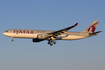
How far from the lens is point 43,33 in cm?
5684

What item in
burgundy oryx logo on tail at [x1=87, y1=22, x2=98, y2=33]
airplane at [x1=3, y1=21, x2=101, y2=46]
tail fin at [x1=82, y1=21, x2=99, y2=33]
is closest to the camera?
airplane at [x1=3, y1=21, x2=101, y2=46]

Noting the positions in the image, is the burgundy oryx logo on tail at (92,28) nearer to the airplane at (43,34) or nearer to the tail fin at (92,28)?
the tail fin at (92,28)

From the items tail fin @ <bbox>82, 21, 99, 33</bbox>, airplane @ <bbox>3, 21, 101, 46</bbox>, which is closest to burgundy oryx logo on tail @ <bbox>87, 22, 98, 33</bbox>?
tail fin @ <bbox>82, 21, 99, 33</bbox>

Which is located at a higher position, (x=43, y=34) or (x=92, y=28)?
(x=92, y=28)

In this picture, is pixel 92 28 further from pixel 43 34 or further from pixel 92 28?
pixel 43 34

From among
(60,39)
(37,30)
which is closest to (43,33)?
(37,30)

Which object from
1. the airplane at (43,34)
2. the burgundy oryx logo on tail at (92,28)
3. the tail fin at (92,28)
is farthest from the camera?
the burgundy oryx logo on tail at (92,28)

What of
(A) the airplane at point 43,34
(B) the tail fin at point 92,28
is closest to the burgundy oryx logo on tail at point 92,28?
(B) the tail fin at point 92,28

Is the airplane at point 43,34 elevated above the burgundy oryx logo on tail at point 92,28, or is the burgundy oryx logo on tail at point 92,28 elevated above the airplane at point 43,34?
the burgundy oryx logo on tail at point 92,28

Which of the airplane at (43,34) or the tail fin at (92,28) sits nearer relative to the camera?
the airplane at (43,34)

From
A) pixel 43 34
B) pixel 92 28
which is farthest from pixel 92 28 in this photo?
pixel 43 34

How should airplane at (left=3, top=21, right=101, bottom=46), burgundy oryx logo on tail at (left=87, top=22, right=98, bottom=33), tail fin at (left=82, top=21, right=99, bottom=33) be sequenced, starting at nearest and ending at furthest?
airplane at (left=3, top=21, right=101, bottom=46) < tail fin at (left=82, top=21, right=99, bottom=33) < burgundy oryx logo on tail at (left=87, top=22, right=98, bottom=33)

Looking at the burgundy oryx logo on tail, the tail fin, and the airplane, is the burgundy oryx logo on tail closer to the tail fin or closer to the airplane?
the tail fin

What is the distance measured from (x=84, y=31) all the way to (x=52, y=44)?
12152 millimetres
